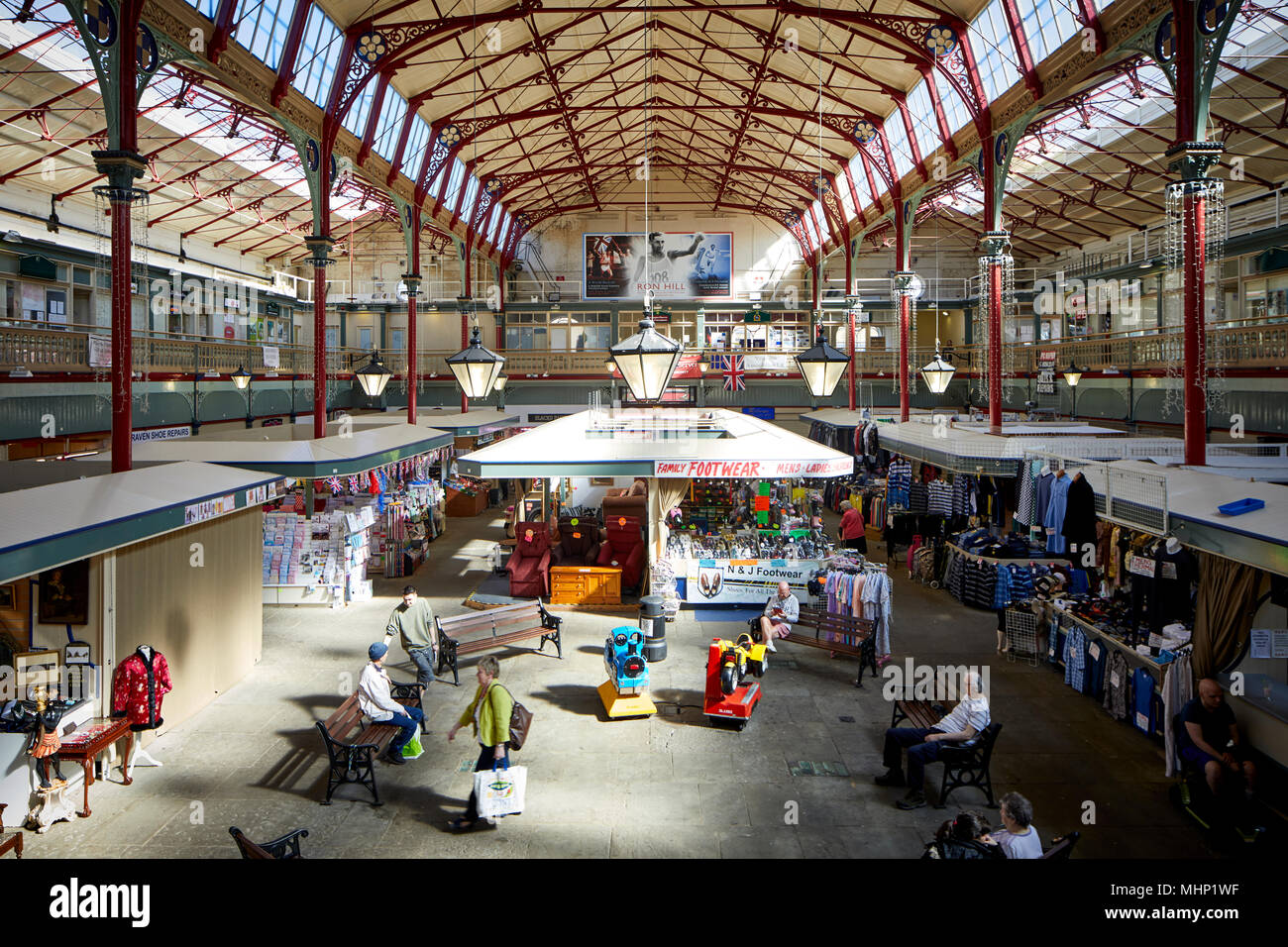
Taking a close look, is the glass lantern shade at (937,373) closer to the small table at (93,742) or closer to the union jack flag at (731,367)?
the union jack flag at (731,367)

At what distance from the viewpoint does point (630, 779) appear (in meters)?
7.62

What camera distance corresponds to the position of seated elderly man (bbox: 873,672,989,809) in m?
7.23

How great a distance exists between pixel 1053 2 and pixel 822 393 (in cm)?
811

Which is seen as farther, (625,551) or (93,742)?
(625,551)

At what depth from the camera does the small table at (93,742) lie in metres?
6.94

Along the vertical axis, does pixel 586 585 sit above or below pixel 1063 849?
above

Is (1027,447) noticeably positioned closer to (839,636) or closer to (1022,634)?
(1022,634)

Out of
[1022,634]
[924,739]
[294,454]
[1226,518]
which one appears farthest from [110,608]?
[1022,634]

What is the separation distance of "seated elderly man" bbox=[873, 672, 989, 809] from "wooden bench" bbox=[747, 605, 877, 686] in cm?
279

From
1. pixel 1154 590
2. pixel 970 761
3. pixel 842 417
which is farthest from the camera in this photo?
pixel 842 417

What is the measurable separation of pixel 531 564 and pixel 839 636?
6.06m

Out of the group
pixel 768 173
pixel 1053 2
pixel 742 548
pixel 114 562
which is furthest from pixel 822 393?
pixel 768 173

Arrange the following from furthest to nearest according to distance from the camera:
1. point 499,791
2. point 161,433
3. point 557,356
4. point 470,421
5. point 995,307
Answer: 1. point 557,356
2. point 470,421
3. point 161,433
4. point 995,307
5. point 499,791

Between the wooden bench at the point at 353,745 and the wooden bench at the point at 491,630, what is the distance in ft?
7.61
